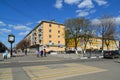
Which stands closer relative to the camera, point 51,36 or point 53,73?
point 53,73

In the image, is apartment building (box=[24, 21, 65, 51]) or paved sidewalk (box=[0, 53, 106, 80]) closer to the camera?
paved sidewalk (box=[0, 53, 106, 80])

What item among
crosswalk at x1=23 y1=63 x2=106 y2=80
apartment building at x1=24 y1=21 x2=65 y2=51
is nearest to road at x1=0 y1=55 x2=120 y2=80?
crosswalk at x1=23 y1=63 x2=106 y2=80

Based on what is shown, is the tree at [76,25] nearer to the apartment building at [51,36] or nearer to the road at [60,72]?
the apartment building at [51,36]

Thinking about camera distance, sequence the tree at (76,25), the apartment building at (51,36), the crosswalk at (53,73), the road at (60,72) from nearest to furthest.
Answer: the road at (60,72) → the crosswalk at (53,73) → the tree at (76,25) → the apartment building at (51,36)

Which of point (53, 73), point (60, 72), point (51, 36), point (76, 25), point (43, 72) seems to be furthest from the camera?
point (51, 36)

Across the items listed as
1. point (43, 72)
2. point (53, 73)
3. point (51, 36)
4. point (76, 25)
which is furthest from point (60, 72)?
point (51, 36)

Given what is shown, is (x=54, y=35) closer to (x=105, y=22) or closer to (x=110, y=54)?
(x=105, y=22)

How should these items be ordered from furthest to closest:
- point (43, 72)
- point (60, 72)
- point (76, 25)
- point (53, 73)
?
1. point (76, 25)
2. point (43, 72)
3. point (60, 72)
4. point (53, 73)

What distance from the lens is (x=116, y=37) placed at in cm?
6675

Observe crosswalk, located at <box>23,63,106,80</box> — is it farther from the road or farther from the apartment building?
the apartment building

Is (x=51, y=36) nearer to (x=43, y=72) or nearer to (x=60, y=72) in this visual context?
(x=43, y=72)

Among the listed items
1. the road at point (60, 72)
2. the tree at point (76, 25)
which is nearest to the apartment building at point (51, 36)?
the tree at point (76, 25)

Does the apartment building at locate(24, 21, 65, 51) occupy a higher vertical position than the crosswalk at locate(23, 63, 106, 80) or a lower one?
higher

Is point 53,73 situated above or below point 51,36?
below
